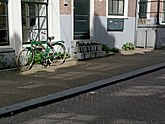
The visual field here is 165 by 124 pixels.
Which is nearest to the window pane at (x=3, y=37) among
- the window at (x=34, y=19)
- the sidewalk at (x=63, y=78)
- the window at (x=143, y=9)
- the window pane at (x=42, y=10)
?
the window at (x=34, y=19)

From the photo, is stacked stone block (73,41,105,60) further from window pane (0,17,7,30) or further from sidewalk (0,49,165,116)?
window pane (0,17,7,30)

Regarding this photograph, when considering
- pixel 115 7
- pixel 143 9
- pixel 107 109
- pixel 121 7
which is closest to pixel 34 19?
pixel 115 7

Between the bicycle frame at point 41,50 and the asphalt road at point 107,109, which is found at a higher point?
the bicycle frame at point 41,50

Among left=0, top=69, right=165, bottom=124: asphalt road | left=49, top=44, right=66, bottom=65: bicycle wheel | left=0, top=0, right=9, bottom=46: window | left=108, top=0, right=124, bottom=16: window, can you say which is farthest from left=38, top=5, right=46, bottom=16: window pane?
left=0, top=69, right=165, bottom=124: asphalt road

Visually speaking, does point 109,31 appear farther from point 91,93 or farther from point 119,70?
point 91,93

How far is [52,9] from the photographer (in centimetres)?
1006

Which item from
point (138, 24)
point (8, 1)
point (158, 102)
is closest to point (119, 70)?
point (158, 102)

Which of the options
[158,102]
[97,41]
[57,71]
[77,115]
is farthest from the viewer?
[97,41]

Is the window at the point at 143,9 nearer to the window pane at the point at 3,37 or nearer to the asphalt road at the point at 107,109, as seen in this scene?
the window pane at the point at 3,37

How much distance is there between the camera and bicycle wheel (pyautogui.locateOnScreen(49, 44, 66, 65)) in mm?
9489

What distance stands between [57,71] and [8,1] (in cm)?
284

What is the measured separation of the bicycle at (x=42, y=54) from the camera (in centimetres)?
875

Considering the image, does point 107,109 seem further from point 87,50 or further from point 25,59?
point 87,50

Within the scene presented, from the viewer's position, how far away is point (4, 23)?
871cm
